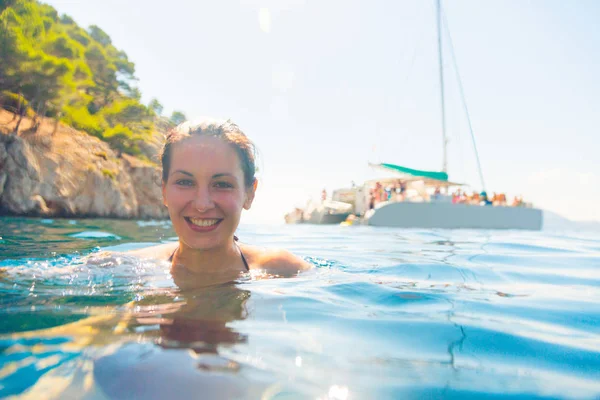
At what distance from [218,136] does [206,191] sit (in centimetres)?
42

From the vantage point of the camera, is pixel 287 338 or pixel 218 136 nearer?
pixel 287 338

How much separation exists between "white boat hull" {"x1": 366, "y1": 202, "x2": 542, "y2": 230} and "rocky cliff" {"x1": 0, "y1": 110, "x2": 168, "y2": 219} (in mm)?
11542

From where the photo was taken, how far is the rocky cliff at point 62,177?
15.5 meters

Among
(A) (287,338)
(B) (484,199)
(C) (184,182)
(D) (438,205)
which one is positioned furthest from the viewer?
(B) (484,199)

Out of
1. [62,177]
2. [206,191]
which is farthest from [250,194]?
[62,177]

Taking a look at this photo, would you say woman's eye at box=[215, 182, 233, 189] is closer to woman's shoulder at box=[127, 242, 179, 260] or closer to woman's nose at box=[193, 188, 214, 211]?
woman's nose at box=[193, 188, 214, 211]

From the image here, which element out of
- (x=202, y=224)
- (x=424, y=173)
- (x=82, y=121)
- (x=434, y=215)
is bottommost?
(x=202, y=224)

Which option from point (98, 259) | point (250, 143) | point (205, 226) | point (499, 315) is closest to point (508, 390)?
point (499, 315)

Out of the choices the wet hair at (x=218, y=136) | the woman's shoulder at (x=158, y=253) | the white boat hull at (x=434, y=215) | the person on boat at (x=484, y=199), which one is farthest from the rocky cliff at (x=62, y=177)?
the person on boat at (x=484, y=199)

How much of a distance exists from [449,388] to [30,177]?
1904cm

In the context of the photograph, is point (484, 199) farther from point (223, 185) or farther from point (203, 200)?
point (203, 200)

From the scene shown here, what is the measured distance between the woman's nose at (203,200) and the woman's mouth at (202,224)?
131 mm

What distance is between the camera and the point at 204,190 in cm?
245

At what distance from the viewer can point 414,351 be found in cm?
143
